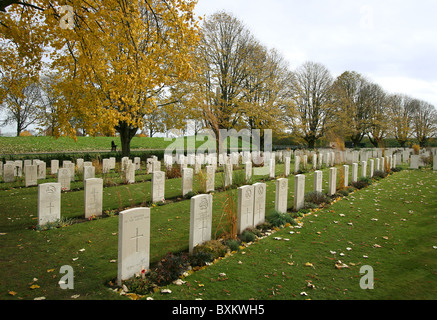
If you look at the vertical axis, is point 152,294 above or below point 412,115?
below

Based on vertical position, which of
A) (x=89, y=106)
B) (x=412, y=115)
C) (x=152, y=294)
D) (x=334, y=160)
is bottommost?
(x=152, y=294)

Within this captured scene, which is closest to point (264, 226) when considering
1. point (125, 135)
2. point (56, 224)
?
point (56, 224)

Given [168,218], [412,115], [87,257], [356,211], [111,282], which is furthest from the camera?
[412,115]

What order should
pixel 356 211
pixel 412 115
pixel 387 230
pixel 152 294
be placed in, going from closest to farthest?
pixel 152 294 < pixel 387 230 < pixel 356 211 < pixel 412 115

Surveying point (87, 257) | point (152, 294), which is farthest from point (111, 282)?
point (87, 257)

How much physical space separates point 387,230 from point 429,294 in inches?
110

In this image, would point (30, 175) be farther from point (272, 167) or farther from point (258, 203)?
point (272, 167)

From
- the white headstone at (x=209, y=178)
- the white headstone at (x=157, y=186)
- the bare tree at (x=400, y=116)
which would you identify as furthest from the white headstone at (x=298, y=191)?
the bare tree at (x=400, y=116)

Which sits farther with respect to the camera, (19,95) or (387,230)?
(19,95)

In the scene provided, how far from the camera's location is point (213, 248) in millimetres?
4586

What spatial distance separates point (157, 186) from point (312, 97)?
26.5m

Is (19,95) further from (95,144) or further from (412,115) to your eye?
(412,115)

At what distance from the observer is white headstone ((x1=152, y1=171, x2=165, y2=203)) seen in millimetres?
8305

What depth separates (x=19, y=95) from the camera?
779cm
